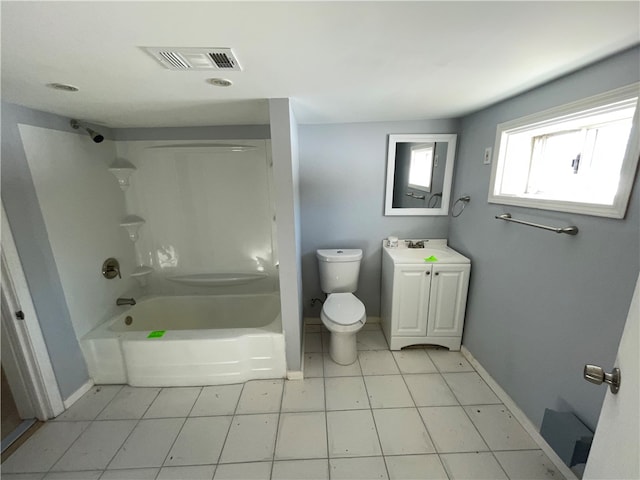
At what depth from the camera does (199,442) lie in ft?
4.71

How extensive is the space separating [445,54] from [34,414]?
303 cm

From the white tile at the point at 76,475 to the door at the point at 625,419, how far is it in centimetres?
210

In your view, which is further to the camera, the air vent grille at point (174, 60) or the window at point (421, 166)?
the window at point (421, 166)

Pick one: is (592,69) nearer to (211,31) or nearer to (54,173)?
(211,31)

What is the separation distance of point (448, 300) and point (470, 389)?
2.09 feet

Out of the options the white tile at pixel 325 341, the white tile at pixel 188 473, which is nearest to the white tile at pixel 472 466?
the white tile at pixel 325 341

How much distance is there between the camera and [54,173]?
1.63 meters

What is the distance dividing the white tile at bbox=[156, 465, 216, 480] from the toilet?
1054 mm

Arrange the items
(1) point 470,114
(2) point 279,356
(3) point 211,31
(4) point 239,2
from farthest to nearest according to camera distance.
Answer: (1) point 470,114 → (2) point 279,356 → (3) point 211,31 → (4) point 239,2

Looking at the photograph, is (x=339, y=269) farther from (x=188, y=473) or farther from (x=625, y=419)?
(x=625, y=419)

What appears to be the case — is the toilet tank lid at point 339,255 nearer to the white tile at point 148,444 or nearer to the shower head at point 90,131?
the white tile at point 148,444

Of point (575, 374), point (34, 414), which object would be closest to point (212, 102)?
point (34, 414)

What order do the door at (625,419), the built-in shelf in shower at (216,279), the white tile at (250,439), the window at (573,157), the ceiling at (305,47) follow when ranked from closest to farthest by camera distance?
the door at (625,419) < the ceiling at (305,47) < the window at (573,157) < the white tile at (250,439) < the built-in shelf in shower at (216,279)

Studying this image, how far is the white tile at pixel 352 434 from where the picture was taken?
4.50 ft
